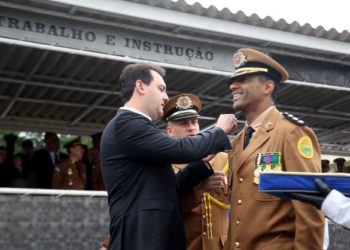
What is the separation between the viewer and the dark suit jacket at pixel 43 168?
21.2 feet

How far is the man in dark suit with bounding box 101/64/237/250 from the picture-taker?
2545 mm

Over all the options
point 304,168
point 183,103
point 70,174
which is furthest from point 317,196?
point 70,174

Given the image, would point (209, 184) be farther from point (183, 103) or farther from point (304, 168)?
point (183, 103)

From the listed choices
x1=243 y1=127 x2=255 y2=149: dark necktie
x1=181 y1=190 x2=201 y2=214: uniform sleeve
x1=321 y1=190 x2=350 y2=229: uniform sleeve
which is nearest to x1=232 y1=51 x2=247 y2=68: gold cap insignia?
x1=243 y1=127 x2=255 y2=149: dark necktie

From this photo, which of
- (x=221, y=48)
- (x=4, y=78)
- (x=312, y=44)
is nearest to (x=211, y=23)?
(x=221, y=48)

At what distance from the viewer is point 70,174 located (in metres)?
6.25

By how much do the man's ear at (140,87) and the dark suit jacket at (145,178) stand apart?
0.48 feet

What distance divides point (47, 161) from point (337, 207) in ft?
16.8

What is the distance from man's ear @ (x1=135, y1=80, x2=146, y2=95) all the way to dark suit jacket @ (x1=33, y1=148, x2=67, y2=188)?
400 centimetres

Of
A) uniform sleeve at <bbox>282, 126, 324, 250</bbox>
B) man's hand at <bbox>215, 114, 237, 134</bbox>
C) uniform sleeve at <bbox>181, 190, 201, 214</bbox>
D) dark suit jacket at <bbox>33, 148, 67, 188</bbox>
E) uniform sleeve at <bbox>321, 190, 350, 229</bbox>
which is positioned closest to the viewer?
uniform sleeve at <bbox>321, 190, 350, 229</bbox>

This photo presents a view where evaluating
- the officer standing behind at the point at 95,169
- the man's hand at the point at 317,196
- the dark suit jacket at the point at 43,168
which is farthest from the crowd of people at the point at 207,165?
the officer standing behind at the point at 95,169

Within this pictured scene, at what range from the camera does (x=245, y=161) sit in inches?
107

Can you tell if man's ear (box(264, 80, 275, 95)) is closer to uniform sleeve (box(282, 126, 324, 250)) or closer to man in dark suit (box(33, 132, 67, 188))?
uniform sleeve (box(282, 126, 324, 250))

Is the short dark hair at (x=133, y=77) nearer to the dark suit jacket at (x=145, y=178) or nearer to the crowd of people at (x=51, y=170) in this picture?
the dark suit jacket at (x=145, y=178)
